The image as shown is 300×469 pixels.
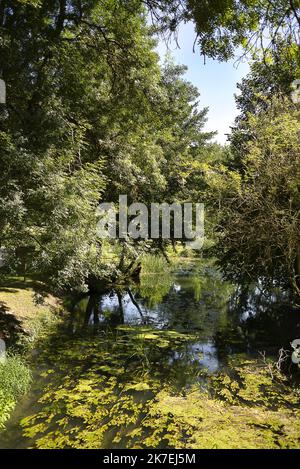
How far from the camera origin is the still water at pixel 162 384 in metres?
5.77

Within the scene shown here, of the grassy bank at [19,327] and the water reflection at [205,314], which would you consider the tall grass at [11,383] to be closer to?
the grassy bank at [19,327]

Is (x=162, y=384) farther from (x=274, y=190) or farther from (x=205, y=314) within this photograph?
(x=205, y=314)

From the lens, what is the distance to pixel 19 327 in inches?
412

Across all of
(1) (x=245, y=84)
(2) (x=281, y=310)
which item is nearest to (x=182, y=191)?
(1) (x=245, y=84)

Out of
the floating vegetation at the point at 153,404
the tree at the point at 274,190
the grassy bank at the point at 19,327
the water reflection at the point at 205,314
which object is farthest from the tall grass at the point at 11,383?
the tree at the point at 274,190

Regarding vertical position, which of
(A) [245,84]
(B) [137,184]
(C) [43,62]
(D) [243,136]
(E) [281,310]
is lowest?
(E) [281,310]

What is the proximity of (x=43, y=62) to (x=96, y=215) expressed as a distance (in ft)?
14.3

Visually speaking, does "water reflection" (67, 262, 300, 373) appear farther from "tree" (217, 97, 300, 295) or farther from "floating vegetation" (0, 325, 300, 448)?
"tree" (217, 97, 300, 295)

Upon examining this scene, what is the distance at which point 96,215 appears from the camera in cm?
989

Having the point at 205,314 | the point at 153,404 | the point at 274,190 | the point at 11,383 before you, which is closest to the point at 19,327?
the point at 11,383

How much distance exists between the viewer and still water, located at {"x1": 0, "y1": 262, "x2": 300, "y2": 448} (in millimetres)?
5766

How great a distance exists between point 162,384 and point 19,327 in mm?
4821

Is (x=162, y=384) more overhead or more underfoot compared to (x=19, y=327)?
more underfoot
